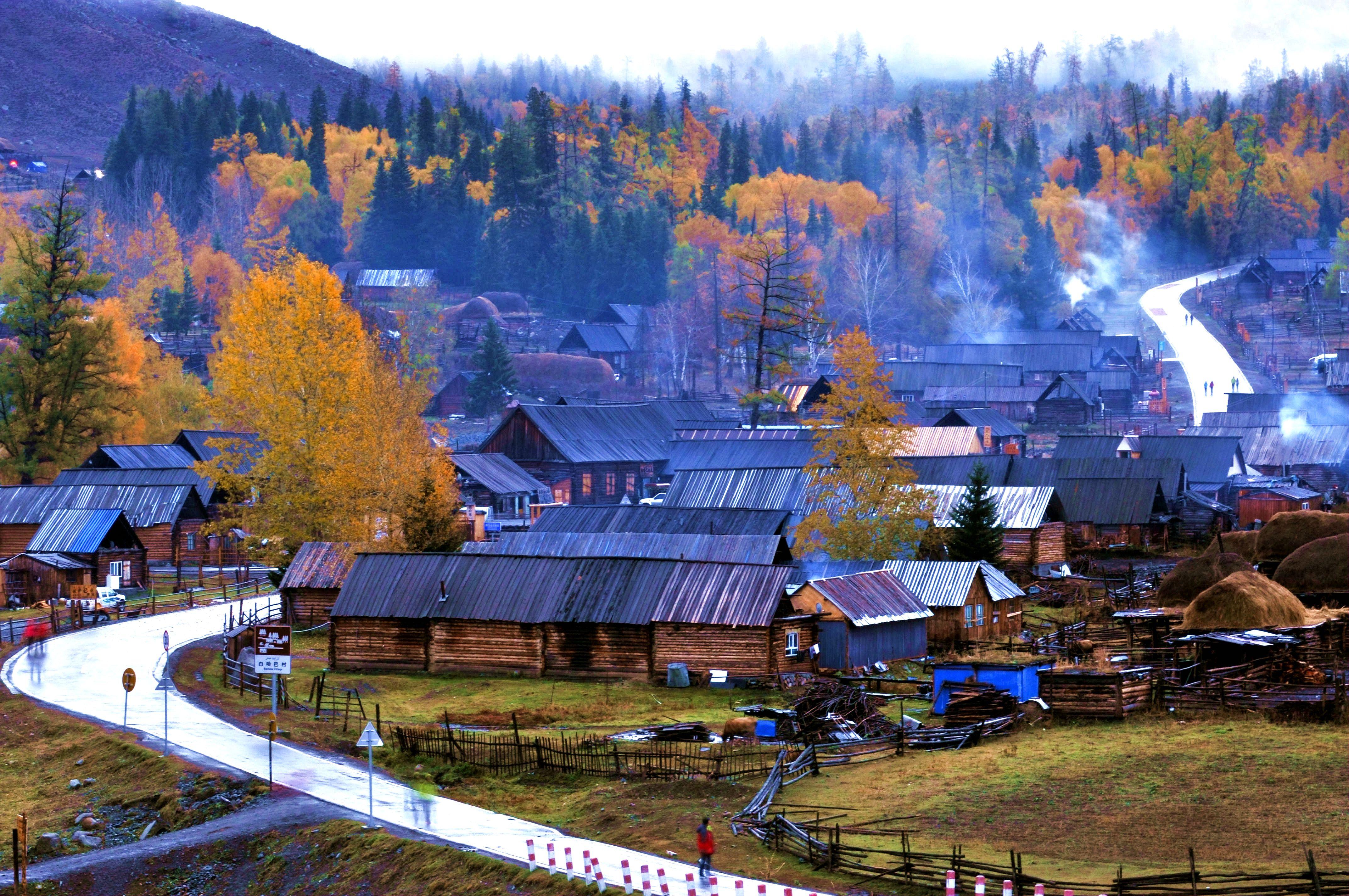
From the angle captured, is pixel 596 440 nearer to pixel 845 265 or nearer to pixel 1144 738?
pixel 1144 738

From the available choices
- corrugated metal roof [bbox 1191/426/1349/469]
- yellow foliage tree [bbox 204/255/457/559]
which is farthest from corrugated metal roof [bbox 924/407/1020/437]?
yellow foliage tree [bbox 204/255/457/559]

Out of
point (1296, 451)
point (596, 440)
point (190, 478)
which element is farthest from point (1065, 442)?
point (190, 478)

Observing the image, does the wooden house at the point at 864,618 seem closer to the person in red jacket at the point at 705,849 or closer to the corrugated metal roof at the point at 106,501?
the person in red jacket at the point at 705,849

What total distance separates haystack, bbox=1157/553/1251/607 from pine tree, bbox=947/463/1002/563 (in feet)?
24.7

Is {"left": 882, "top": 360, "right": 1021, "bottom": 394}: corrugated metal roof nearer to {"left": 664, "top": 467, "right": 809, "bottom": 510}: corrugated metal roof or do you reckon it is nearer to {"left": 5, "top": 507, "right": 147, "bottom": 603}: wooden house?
{"left": 664, "top": 467, "right": 809, "bottom": 510}: corrugated metal roof

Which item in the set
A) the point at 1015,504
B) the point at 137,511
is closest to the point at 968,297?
the point at 1015,504

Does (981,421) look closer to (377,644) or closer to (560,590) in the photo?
(560,590)

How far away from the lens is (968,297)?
17488 centimetres

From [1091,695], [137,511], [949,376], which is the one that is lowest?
[1091,695]

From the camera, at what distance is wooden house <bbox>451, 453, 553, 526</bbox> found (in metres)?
84.7

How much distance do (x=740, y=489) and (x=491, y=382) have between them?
179ft

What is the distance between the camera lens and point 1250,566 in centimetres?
5569

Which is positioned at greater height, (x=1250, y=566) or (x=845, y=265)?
(x=845, y=265)

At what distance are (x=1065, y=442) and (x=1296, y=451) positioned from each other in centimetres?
1598
